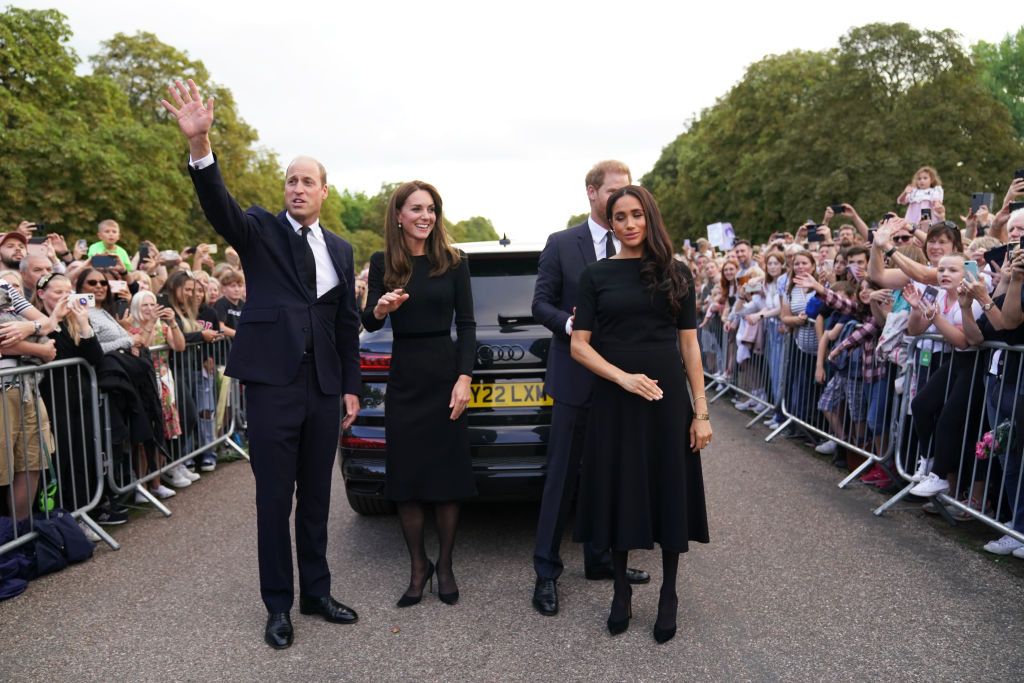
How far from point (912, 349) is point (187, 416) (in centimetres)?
599

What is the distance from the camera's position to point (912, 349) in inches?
252

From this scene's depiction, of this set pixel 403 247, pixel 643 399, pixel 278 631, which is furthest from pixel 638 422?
pixel 278 631

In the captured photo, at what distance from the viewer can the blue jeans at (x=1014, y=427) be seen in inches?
200

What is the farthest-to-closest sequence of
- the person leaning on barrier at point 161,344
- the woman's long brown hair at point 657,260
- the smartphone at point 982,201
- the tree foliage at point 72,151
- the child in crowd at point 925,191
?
1. the tree foliage at point 72,151
2. the child in crowd at point 925,191
3. the smartphone at point 982,201
4. the person leaning on barrier at point 161,344
5. the woman's long brown hair at point 657,260

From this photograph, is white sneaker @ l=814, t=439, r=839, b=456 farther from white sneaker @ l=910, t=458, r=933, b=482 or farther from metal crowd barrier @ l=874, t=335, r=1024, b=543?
white sneaker @ l=910, t=458, r=933, b=482

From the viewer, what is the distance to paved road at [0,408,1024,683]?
12.5 ft

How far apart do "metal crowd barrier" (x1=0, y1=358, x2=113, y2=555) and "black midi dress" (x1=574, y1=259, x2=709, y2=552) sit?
3.39 metres

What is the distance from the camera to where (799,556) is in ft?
17.2

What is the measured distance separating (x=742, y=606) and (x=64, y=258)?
1072 centimetres

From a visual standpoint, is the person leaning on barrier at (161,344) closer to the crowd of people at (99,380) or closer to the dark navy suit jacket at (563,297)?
the crowd of people at (99,380)

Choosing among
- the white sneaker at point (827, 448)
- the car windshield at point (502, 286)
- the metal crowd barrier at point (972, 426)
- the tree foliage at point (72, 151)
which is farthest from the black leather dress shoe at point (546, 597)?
the tree foliage at point (72, 151)

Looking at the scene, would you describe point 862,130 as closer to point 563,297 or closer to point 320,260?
point 563,297

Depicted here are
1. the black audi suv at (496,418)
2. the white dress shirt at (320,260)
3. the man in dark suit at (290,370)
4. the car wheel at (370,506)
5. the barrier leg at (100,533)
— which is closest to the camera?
the man in dark suit at (290,370)

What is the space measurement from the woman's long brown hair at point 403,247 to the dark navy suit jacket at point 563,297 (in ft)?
1.66
